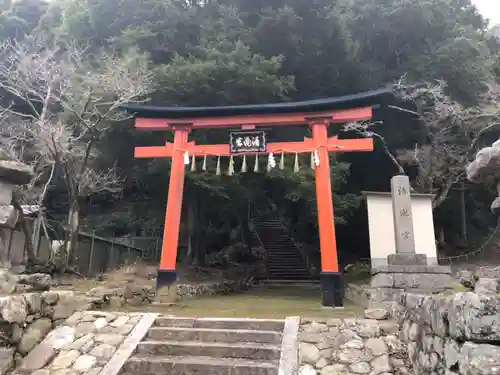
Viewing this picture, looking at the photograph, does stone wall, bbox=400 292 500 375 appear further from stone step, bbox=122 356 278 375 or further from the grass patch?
the grass patch

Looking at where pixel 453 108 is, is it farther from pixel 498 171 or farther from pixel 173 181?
pixel 498 171

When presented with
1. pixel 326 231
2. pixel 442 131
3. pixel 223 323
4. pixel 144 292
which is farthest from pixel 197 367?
pixel 442 131

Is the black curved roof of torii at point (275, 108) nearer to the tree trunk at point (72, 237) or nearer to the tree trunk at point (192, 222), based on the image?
the tree trunk at point (72, 237)

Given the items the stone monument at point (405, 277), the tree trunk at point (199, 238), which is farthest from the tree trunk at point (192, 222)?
the stone monument at point (405, 277)

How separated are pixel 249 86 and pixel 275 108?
4368 mm

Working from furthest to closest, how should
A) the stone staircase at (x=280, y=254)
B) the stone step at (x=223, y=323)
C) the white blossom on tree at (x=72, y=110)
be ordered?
the stone staircase at (x=280, y=254) < the white blossom on tree at (x=72, y=110) < the stone step at (x=223, y=323)

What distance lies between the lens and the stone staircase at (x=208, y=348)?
5121 millimetres

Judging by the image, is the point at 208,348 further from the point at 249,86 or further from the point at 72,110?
the point at 249,86

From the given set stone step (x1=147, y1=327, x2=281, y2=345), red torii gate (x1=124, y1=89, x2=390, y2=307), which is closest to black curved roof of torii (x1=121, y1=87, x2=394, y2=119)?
red torii gate (x1=124, y1=89, x2=390, y2=307)

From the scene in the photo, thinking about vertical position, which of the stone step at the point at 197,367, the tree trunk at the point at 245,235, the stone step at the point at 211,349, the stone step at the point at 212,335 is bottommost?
the stone step at the point at 197,367

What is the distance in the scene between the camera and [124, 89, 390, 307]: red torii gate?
35.3 feet

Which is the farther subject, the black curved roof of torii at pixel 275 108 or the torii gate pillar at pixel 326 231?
the black curved roof of torii at pixel 275 108

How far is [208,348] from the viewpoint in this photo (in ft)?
18.2

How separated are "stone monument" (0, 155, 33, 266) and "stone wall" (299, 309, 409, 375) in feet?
14.2
